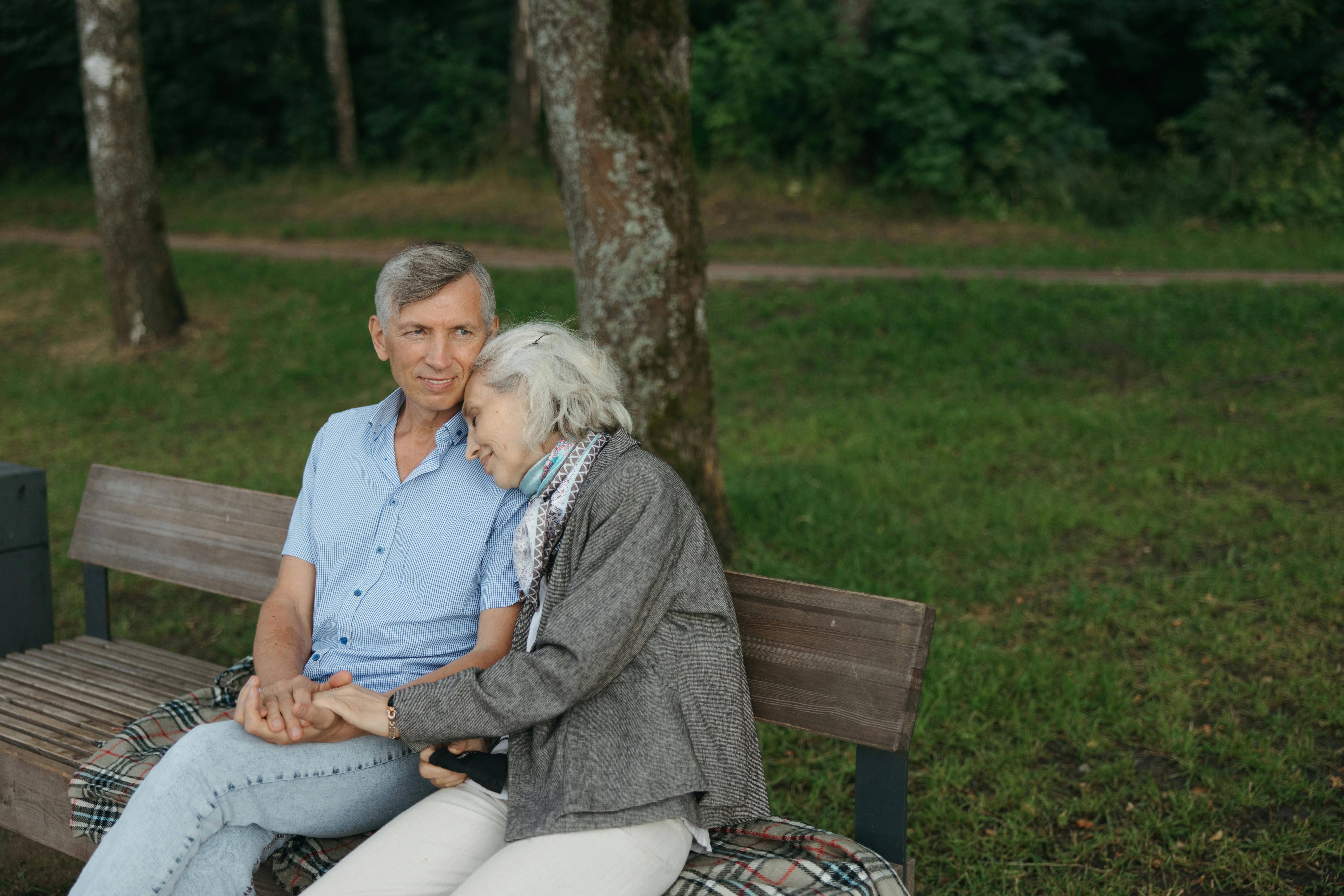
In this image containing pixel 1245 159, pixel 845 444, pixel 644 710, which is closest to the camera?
pixel 644 710

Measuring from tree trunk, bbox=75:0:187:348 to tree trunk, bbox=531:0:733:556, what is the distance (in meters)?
6.72

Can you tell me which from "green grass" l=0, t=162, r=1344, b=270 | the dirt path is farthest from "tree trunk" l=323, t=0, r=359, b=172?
the dirt path

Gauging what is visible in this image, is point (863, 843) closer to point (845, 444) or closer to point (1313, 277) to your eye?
point (845, 444)

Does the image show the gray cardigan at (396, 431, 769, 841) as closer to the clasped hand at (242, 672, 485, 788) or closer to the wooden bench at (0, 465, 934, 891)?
the clasped hand at (242, 672, 485, 788)

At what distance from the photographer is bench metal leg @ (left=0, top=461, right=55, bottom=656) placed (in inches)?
147

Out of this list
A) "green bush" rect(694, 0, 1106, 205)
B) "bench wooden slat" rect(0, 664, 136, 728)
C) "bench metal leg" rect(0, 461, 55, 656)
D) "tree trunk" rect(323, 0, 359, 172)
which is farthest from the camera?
"tree trunk" rect(323, 0, 359, 172)

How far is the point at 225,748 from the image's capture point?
2.33 meters

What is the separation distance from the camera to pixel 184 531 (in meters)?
3.65

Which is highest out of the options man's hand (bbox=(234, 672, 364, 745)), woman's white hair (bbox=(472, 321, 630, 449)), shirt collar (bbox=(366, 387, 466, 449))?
woman's white hair (bbox=(472, 321, 630, 449))

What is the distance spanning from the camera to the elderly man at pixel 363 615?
2293 mm

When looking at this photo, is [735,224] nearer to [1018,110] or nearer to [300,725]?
[1018,110]

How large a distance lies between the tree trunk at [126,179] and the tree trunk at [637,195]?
6721 mm

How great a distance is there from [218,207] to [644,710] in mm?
18691

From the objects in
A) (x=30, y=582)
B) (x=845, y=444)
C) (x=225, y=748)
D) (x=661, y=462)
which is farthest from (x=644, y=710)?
(x=845, y=444)
